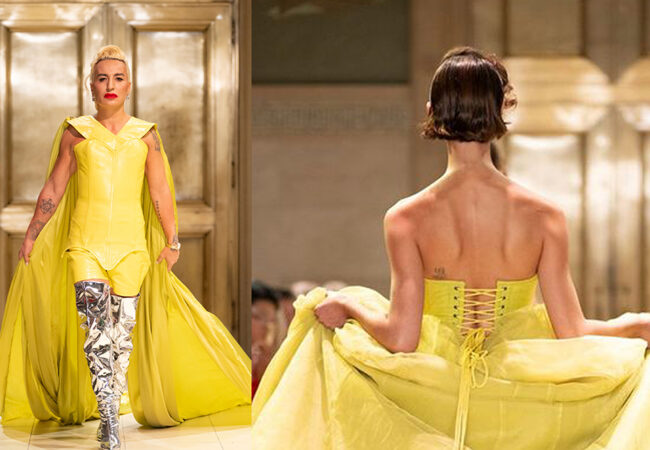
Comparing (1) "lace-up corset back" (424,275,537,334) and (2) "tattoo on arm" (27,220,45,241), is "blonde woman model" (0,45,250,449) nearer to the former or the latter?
(2) "tattoo on arm" (27,220,45,241)

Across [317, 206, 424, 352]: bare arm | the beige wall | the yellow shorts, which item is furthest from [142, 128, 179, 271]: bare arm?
[317, 206, 424, 352]: bare arm

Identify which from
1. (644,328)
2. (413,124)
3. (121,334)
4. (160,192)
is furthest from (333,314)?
(160,192)

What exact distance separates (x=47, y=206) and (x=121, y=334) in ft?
1.86

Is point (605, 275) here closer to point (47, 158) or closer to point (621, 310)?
point (621, 310)

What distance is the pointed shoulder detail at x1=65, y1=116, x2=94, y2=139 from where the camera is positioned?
385 centimetres

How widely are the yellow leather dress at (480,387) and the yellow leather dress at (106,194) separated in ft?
4.93

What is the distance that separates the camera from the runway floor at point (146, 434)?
382 centimetres

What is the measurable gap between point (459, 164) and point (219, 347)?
7.06 ft

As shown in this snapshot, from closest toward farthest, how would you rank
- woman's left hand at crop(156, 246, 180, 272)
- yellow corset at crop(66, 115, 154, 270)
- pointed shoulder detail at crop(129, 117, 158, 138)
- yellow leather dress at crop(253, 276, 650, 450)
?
yellow leather dress at crop(253, 276, 650, 450), yellow corset at crop(66, 115, 154, 270), pointed shoulder detail at crop(129, 117, 158, 138), woman's left hand at crop(156, 246, 180, 272)

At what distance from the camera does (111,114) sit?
153 inches

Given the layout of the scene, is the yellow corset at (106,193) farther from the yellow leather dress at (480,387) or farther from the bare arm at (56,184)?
the yellow leather dress at (480,387)

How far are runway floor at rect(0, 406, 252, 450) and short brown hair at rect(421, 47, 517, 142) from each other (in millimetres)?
1827

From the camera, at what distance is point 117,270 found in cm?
377

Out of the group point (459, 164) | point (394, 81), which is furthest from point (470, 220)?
point (394, 81)
